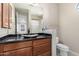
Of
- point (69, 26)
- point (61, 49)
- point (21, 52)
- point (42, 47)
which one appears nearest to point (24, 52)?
point (21, 52)

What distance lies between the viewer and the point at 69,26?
1476 mm

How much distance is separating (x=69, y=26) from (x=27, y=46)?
0.70m

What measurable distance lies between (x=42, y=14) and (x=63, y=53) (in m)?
0.65

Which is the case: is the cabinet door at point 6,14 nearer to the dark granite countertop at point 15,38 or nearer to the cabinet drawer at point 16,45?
the dark granite countertop at point 15,38

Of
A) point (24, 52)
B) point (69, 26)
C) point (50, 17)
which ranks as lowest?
point (24, 52)

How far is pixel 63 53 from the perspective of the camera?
1.43 m

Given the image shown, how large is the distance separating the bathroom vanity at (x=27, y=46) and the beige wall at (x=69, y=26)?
0.24m

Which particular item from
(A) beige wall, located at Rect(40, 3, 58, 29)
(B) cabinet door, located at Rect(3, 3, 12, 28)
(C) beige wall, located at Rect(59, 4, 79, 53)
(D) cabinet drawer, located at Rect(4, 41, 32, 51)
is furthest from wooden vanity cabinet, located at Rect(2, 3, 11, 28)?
(C) beige wall, located at Rect(59, 4, 79, 53)

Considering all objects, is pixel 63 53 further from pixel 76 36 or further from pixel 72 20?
pixel 72 20

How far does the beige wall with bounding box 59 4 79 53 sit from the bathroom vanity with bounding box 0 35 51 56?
24 cm

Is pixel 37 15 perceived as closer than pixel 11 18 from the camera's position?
No

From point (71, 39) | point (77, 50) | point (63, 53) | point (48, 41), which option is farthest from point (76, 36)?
point (48, 41)

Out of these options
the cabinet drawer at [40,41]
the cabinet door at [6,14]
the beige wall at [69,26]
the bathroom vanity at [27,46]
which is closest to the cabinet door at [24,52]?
the bathroom vanity at [27,46]

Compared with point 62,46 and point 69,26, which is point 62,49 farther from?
point 69,26
